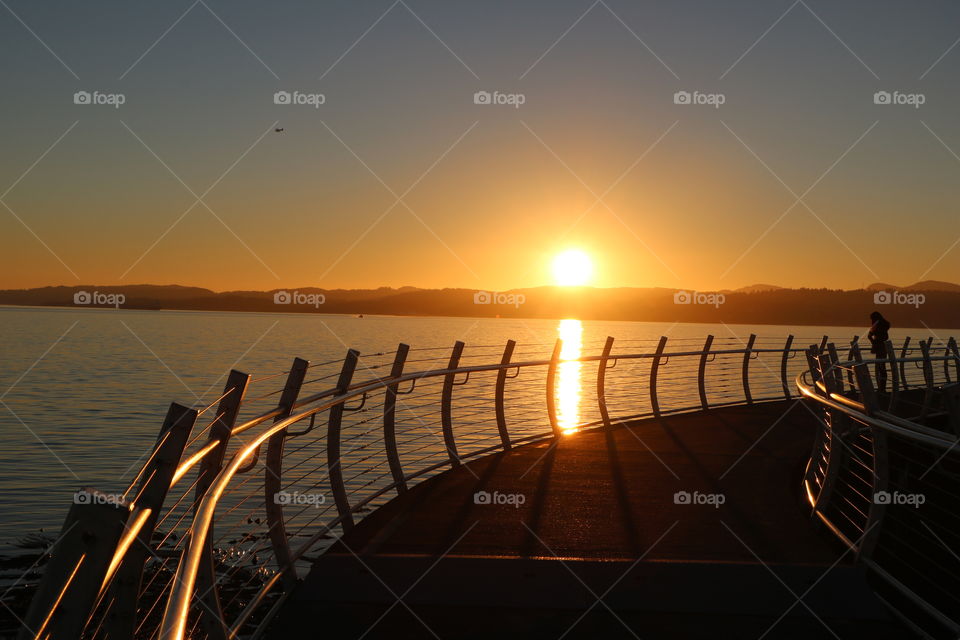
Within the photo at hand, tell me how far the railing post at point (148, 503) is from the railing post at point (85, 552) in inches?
25.7

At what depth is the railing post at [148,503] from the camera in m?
2.69

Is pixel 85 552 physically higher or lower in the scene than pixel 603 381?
lower

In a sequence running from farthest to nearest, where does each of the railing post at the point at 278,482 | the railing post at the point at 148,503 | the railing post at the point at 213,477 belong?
the railing post at the point at 278,482
the railing post at the point at 213,477
the railing post at the point at 148,503

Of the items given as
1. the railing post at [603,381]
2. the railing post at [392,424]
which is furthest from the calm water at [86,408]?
the railing post at [392,424]

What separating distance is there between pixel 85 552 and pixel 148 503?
784 millimetres

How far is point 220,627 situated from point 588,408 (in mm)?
35430

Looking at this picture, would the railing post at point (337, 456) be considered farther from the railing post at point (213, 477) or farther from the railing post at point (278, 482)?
the railing post at point (213, 477)

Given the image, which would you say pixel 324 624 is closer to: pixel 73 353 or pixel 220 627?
pixel 220 627

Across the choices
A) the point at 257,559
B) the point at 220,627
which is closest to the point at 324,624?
the point at 220,627

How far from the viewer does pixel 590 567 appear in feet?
18.0

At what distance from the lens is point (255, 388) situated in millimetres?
39875

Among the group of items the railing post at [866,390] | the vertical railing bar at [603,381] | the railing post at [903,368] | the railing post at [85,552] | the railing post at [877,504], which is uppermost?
the railing post at [903,368]

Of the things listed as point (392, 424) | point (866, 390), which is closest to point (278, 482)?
point (392, 424)

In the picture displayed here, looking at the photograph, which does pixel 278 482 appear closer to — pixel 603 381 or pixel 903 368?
pixel 603 381
